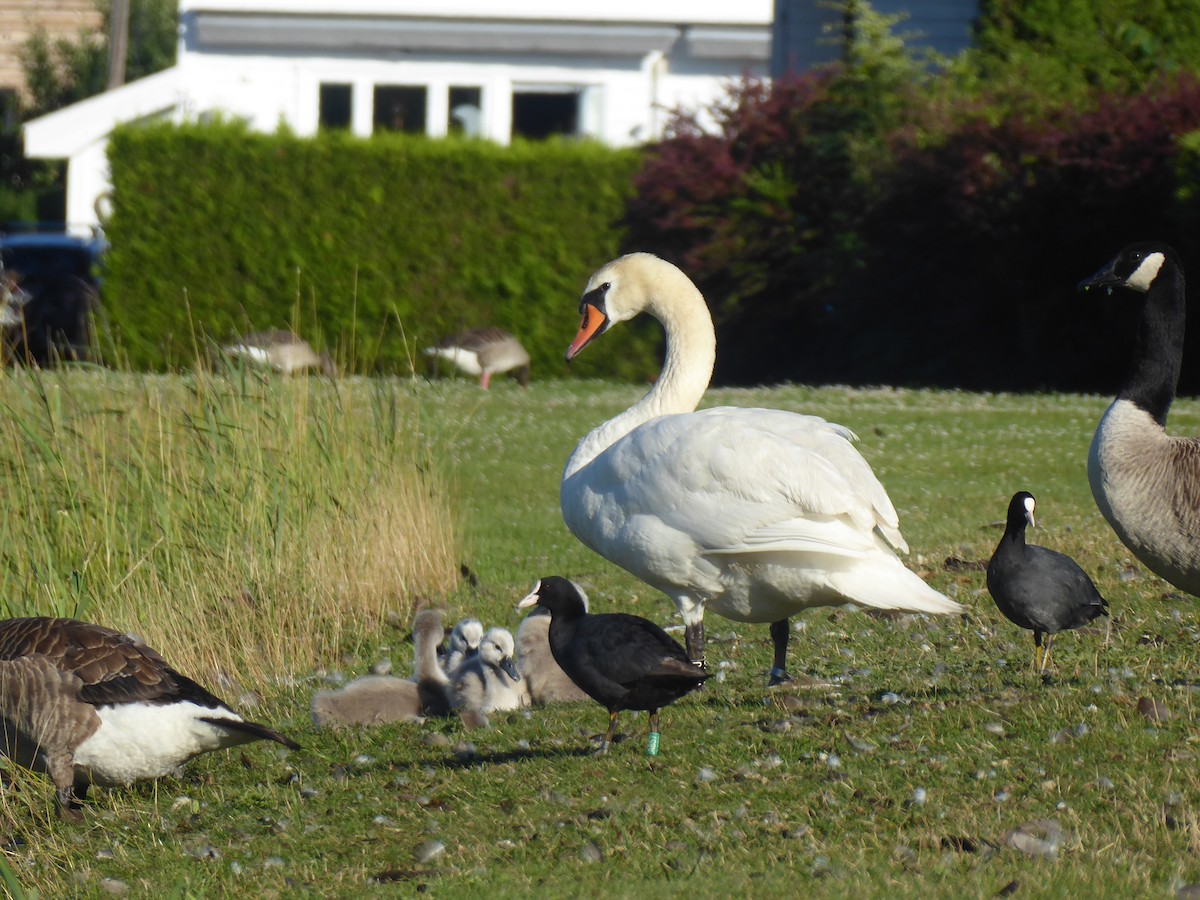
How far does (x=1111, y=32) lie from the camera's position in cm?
2445

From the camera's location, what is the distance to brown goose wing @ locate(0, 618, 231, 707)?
6.60 m

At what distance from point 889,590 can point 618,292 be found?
254 cm

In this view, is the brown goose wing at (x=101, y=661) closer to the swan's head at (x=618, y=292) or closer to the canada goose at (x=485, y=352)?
the swan's head at (x=618, y=292)

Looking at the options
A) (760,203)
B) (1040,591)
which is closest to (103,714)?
(1040,591)

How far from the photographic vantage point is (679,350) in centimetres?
807

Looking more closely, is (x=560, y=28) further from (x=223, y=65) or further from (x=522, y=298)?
(x=522, y=298)

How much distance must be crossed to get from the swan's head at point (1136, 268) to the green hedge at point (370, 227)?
1626cm

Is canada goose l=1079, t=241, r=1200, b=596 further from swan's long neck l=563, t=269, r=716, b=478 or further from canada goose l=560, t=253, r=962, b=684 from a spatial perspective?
swan's long neck l=563, t=269, r=716, b=478

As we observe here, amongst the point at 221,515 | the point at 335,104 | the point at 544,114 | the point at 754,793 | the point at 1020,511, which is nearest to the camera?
the point at 754,793

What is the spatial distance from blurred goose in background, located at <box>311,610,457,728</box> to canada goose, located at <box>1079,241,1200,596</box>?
130 inches

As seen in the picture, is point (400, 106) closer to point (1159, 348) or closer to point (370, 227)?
point (370, 227)

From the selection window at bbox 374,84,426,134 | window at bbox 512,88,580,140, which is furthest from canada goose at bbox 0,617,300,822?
window at bbox 512,88,580,140

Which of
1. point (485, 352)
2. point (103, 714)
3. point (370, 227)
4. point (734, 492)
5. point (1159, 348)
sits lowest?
point (485, 352)

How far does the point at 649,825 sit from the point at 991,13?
22008 millimetres
